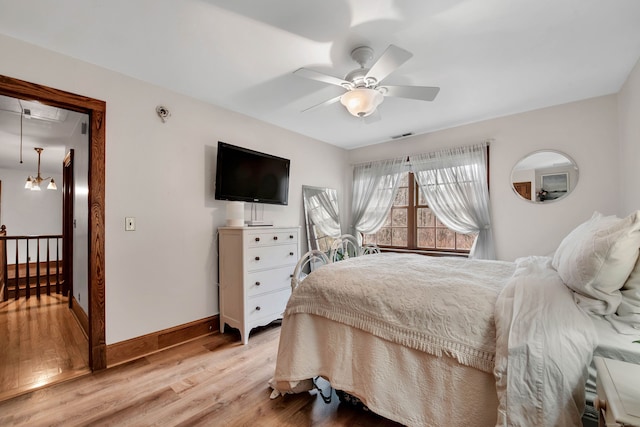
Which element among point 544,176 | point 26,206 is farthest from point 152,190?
point 26,206

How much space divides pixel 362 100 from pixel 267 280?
1.89m

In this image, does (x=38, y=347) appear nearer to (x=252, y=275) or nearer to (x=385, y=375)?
(x=252, y=275)

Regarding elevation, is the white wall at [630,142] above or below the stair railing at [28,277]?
above

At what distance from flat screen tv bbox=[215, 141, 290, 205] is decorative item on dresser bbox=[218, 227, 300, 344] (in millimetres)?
433

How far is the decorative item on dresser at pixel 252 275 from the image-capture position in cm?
256

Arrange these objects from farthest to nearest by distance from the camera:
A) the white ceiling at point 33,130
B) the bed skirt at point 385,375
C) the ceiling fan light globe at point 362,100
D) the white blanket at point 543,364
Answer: the white ceiling at point 33,130
the ceiling fan light globe at point 362,100
the bed skirt at point 385,375
the white blanket at point 543,364

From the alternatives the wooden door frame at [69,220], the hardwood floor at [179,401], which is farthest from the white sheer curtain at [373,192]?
the wooden door frame at [69,220]

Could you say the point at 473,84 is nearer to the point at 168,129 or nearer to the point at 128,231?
the point at 168,129

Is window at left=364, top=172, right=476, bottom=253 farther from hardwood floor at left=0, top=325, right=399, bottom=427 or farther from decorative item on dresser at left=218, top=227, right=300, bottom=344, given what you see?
hardwood floor at left=0, top=325, right=399, bottom=427

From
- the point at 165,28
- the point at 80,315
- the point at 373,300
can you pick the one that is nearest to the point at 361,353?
the point at 373,300

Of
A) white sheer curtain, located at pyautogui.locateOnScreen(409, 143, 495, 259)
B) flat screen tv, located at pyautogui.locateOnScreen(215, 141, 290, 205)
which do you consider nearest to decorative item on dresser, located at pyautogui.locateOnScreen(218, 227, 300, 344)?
flat screen tv, located at pyautogui.locateOnScreen(215, 141, 290, 205)

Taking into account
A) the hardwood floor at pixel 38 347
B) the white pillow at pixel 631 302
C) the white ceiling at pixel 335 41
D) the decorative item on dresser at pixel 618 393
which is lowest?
the hardwood floor at pixel 38 347

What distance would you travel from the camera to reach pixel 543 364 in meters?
0.94

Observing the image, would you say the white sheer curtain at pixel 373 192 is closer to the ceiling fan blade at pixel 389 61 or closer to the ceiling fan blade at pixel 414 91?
the ceiling fan blade at pixel 414 91
